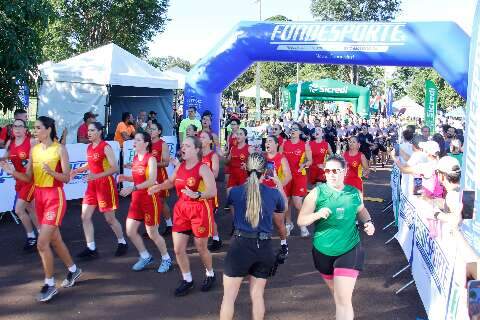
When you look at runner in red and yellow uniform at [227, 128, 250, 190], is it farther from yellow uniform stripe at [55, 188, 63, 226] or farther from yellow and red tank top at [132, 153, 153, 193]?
yellow uniform stripe at [55, 188, 63, 226]

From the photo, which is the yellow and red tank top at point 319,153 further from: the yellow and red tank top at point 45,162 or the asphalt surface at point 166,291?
the yellow and red tank top at point 45,162

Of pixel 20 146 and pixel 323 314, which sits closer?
pixel 323 314

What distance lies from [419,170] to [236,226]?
3.70 meters

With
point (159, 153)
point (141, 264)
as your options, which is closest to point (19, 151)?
point (159, 153)

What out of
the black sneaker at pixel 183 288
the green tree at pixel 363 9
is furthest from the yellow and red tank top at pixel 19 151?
the green tree at pixel 363 9

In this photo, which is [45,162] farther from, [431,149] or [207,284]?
[431,149]

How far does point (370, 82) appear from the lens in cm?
7181

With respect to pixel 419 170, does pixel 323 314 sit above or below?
below

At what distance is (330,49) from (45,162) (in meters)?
8.70

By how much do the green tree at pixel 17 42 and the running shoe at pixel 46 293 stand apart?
6128 millimetres

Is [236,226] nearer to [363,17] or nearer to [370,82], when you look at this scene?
[363,17]

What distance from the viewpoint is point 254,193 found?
4047 millimetres

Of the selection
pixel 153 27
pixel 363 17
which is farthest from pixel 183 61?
pixel 153 27

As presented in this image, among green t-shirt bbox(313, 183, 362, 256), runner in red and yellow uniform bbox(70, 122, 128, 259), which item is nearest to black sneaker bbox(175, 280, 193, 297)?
runner in red and yellow uniform bbox(70, 122, 128, 259)
